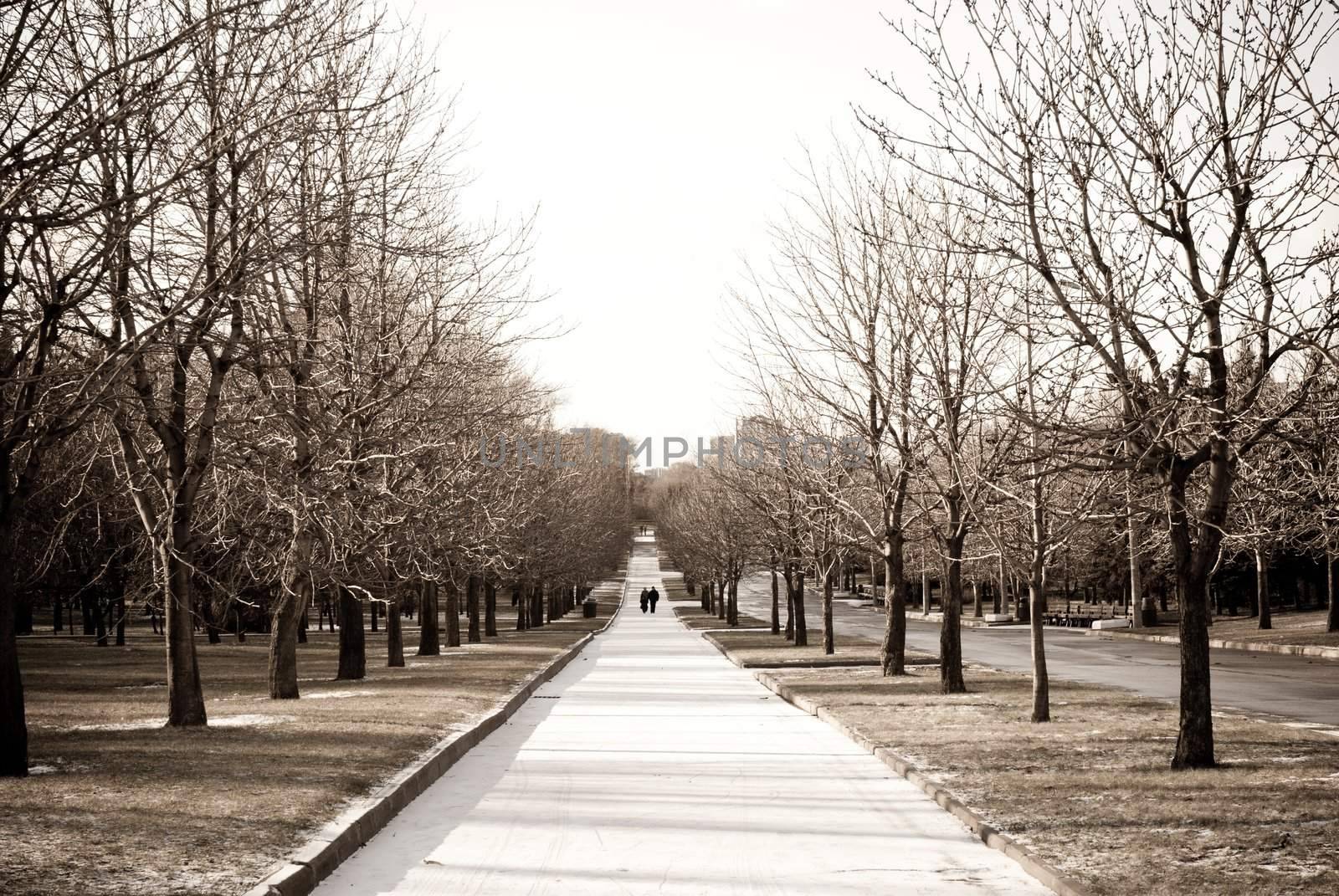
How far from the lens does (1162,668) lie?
101 feet

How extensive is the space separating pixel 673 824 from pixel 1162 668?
76.4 feet

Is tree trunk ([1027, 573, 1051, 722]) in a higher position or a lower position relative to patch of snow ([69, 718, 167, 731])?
higher

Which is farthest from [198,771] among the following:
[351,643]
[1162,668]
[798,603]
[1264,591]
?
[1264,591]

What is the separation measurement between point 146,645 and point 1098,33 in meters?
41.9

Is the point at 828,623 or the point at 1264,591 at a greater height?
the point at 1264,591

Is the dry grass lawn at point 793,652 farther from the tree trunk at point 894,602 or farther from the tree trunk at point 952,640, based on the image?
the tree trunk at point 952,640

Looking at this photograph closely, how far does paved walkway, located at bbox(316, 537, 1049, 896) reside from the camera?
8180 millimetres

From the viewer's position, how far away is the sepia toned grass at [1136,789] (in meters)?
7.95

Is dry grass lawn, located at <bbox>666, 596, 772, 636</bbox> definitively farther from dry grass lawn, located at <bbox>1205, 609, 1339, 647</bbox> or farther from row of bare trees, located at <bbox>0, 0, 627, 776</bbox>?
row of bare trees, located at <bbox>0, 0, 627, 776</bbox>

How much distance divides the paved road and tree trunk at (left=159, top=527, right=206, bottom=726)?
43.8 feet

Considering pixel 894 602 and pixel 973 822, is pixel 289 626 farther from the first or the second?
pixel 973 822

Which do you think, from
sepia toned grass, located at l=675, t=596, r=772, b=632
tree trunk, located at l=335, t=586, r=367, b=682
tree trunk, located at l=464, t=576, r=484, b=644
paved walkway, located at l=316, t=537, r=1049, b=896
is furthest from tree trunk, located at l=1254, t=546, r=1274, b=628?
paved walkway, located at l=316, t=537, r=1049, b=896

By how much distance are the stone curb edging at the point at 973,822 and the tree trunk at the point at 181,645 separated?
749 centimetres

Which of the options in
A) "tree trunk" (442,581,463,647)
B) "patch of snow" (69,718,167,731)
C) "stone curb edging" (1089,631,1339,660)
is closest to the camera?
"patch of snow" (69,718,167,731)
